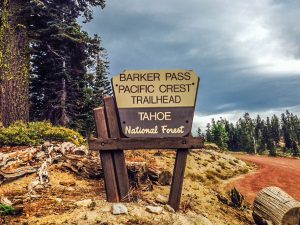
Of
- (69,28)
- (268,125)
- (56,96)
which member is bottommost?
(268,125)

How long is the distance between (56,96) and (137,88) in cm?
1519

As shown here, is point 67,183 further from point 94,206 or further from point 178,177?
point 178,177

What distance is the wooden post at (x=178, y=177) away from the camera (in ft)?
22.6

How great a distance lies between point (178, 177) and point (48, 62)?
16310 millimetres

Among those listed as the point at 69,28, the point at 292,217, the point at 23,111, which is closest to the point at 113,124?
the point at 292,217

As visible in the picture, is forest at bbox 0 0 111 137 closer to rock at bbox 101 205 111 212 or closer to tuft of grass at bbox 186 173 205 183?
tuft of grass at bbox 186 173 205 183

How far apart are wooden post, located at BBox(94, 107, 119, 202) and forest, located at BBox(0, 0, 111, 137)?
11.0 meters

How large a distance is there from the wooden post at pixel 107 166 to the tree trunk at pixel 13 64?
1118cm

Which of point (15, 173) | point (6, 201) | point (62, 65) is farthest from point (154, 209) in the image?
point (62, 65)

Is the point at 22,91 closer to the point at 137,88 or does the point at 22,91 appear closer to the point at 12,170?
the point at 12,170

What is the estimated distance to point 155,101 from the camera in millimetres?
6980

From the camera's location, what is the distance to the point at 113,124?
6.97 meters

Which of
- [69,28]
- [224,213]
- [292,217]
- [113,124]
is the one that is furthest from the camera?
[69,28]

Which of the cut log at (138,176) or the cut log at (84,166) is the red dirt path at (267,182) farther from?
the cut log at (84,166)
